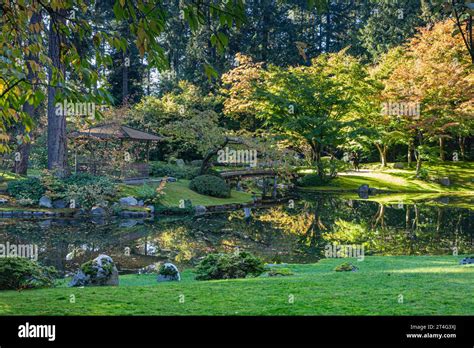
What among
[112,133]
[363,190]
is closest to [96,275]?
[112,133]

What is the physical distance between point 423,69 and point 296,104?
6884mm

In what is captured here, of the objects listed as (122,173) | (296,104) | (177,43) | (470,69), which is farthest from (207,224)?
(177,43)

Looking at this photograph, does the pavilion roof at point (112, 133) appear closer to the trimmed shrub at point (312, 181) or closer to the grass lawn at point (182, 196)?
the grass lawn at point (182, 196)

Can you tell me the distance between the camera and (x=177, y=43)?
114 ft

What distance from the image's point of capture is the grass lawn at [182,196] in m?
18.3

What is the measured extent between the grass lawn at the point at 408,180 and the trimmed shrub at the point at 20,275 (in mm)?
20620

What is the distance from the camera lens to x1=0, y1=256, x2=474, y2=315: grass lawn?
4.27 meters

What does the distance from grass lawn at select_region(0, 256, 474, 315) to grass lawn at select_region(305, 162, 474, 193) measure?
19.9m

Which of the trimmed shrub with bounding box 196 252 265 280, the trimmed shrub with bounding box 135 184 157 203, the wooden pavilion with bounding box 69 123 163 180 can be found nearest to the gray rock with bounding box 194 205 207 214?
the trimmed shrub with bounding box 135 184 157 203

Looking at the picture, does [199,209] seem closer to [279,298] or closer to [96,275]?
[96,275]

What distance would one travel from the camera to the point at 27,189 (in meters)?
16.9

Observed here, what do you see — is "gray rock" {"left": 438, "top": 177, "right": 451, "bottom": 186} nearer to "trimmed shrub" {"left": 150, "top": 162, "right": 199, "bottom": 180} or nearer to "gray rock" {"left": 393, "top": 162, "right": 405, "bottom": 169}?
"gray rock" {"left": 393, "top": 162, "right": 405, "bottom": 169}
